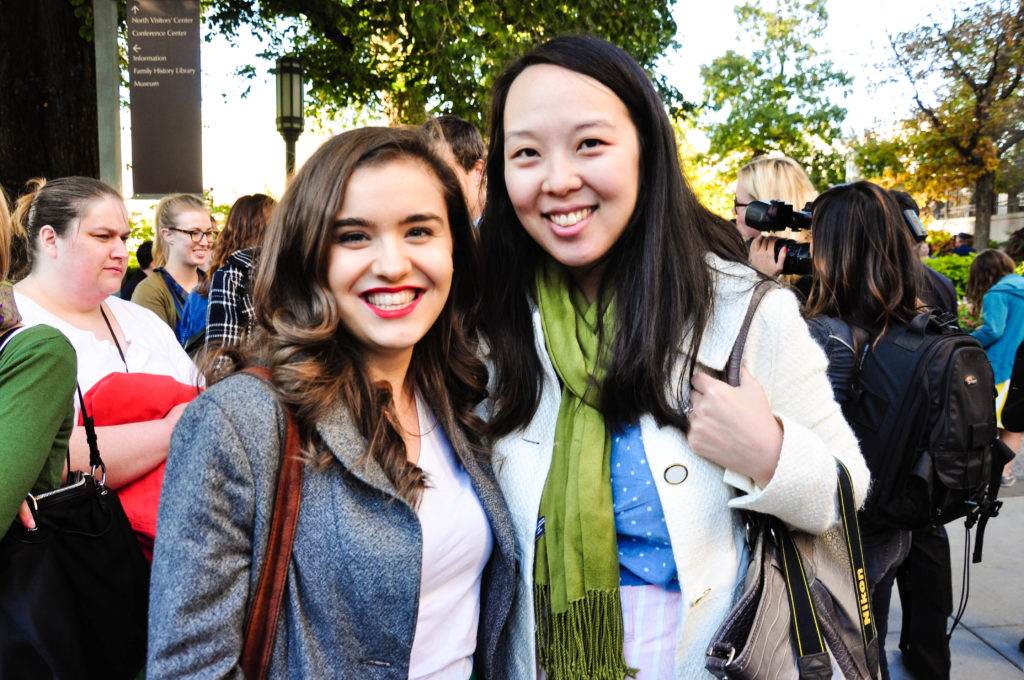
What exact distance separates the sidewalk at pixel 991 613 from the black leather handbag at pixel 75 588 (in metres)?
3.48

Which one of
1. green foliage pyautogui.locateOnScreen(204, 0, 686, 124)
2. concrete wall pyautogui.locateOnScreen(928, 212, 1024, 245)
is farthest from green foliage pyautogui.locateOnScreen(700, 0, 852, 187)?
green foliage pyautogui.locateOnScreen(204, 0, 686, 124)

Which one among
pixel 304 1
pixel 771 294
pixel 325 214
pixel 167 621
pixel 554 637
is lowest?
pixel 554 637

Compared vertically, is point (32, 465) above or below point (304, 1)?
below

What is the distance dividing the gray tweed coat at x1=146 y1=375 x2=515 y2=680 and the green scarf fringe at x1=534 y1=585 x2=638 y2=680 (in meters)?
0.38

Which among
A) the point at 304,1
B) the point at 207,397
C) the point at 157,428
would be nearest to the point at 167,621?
the point at 207,397

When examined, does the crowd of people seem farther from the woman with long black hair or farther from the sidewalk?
the sidewalk

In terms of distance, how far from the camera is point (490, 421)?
1797 mm

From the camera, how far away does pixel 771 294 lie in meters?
1.68

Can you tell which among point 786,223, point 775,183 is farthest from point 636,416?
point 775,183

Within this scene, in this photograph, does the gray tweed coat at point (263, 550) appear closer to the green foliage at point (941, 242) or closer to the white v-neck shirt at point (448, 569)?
the white v-neck shirt at point (448, 569)

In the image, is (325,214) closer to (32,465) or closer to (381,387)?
(381,387)

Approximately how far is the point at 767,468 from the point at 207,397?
42.7 inches

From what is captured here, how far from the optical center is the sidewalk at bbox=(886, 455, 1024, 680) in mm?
3717

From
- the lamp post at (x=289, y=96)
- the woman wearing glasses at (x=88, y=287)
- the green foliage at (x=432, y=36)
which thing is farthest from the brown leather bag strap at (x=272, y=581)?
the lamp post at (x=289, y=96)
